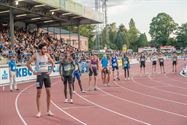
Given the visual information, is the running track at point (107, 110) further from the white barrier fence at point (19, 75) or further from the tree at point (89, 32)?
the tree at point (89, 32)

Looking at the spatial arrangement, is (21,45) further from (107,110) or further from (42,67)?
(42,67)

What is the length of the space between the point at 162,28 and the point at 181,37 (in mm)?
8602

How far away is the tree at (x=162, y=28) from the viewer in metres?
141

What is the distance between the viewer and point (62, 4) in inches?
1517

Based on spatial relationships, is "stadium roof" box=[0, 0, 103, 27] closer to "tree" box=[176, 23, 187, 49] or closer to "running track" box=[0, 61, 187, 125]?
"running track" box=[0, 61, 187, 125]

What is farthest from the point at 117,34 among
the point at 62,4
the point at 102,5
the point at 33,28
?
the point at 62,4

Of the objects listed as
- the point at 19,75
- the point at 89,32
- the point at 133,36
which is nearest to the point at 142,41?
the point at 133,36

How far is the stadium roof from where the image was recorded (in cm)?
3410

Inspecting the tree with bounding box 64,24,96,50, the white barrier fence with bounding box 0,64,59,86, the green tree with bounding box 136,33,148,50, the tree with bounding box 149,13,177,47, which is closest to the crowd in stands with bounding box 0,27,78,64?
the white barrier fence with bounding box 0,64,59,86

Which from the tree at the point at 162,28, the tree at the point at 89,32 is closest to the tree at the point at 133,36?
the tree at the point at 162,28

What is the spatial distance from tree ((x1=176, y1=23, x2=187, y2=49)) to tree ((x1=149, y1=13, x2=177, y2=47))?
2.39 meters

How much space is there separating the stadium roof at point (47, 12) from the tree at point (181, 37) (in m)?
88.6

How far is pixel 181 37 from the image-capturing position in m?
139

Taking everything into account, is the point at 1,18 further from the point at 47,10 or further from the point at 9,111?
the point at 9,111
